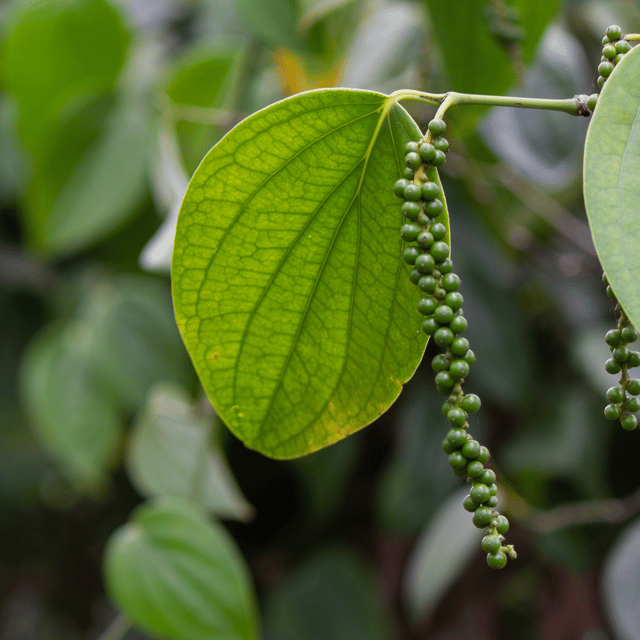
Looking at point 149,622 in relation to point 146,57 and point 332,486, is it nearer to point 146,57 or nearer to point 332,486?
point 332,486

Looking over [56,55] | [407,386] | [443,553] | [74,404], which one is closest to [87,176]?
[56,55]

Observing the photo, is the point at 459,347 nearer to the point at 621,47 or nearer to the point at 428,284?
the point at 428,284

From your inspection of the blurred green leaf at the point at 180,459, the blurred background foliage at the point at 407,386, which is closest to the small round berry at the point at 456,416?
the blurred background foliage at the point at 407,386

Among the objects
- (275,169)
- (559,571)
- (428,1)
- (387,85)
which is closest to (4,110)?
(387,85)

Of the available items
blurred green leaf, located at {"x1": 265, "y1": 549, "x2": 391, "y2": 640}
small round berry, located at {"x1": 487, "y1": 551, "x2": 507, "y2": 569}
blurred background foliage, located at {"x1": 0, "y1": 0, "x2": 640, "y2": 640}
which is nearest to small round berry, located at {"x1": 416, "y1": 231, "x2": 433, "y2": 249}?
small round berry, located at {"x1": 487, "y1": 551, "x2": 507, "y2": 569}

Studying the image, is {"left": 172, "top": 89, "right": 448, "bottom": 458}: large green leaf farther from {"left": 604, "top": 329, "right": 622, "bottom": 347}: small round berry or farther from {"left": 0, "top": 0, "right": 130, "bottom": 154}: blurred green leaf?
{"left": 0, "top": 0, "right": 130, "bottom": 154}: blurred green leaf
